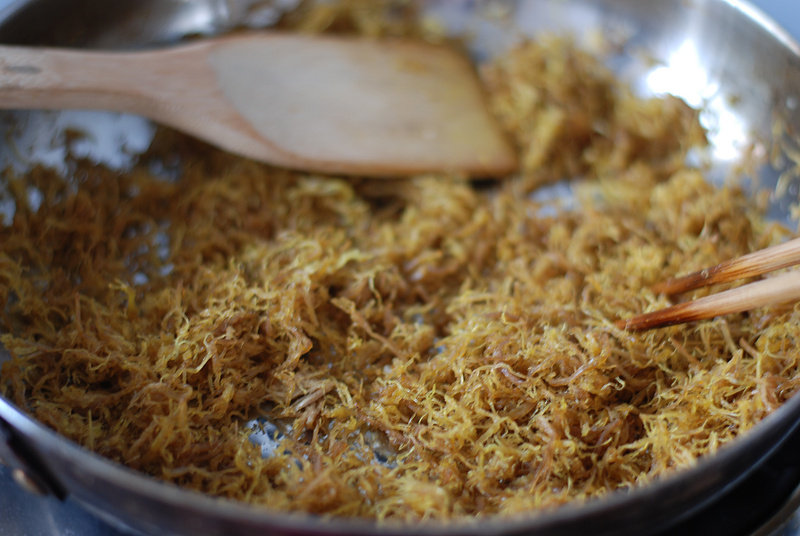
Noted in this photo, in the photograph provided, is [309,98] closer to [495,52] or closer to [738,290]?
[495,52]

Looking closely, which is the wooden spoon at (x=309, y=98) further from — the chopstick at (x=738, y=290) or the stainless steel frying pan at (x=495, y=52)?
the chopstick at (x=738, y=290)

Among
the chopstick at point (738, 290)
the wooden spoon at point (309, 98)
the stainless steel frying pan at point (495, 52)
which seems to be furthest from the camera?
the wooden spoon at point (309, 98)

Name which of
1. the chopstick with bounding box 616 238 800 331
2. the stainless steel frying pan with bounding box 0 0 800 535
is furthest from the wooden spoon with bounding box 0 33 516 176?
the chopstick with bounding box 616 238 800 331

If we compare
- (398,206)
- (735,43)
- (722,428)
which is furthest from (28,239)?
(735,43)

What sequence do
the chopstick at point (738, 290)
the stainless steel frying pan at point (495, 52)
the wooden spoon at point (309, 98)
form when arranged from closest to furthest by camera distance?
the stainless steel frying pan at point (495, 52) < the chopstick at point (738, 290) < the wooden spoon at point (309, 98)

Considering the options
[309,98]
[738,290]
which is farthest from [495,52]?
[738,290]

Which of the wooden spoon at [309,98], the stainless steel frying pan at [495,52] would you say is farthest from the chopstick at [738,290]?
the wooden spoon at [309,98]
